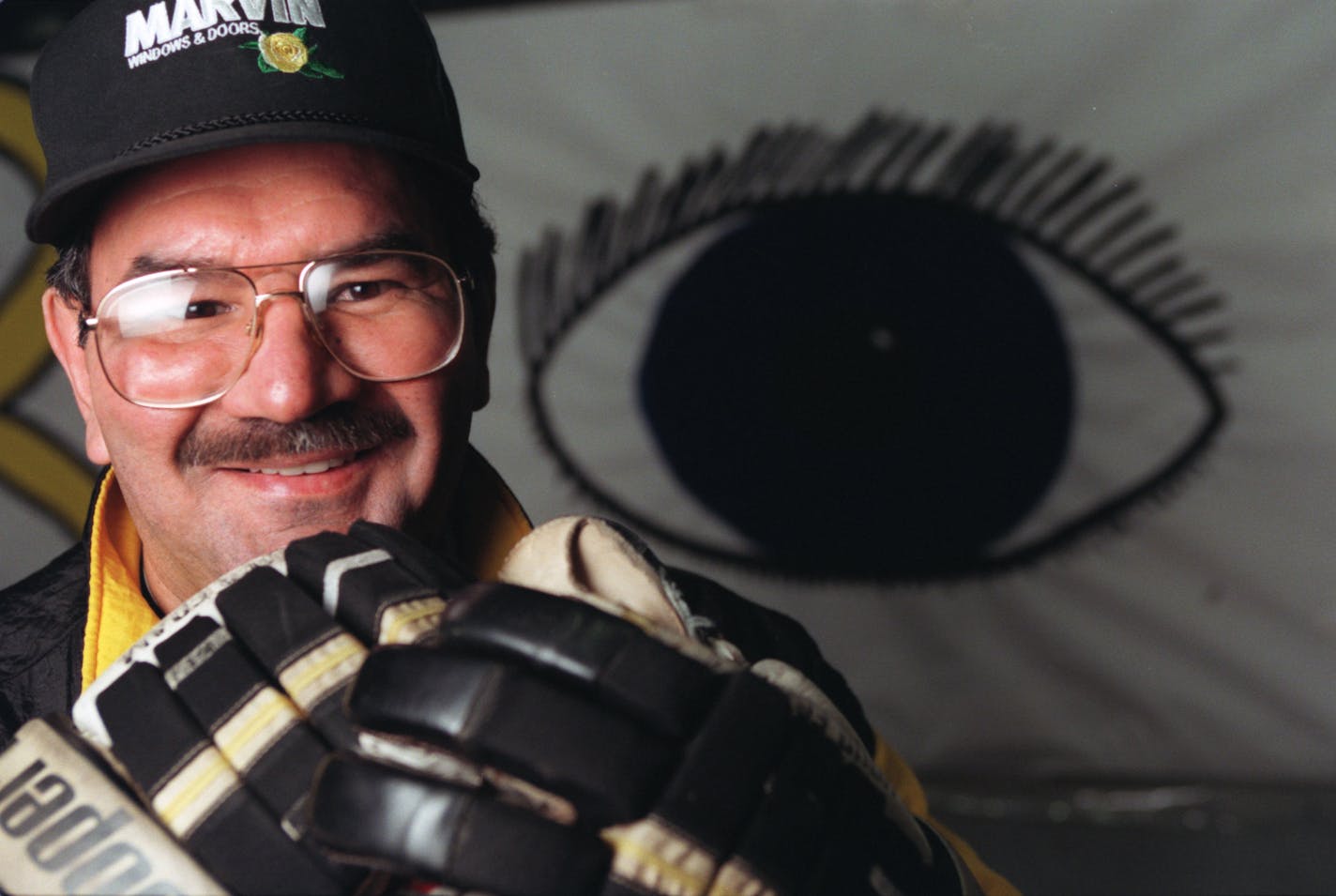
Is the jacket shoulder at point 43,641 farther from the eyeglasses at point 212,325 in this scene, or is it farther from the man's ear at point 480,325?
the man's ear at point 480,325

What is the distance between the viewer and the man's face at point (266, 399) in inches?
30.2

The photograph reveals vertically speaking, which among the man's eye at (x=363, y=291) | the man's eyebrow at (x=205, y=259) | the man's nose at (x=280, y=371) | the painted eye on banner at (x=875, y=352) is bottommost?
the painted eye on banner at (x=875, y=352)

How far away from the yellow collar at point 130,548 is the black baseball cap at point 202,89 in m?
0.24

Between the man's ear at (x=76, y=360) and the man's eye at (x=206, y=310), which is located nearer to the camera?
the man's eye at (x=206, y=310)

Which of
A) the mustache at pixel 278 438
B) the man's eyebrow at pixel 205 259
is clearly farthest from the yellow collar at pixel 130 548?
the man's eyebrow at pixel 205 259

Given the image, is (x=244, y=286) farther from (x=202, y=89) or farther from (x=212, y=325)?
(x=202, y=89)

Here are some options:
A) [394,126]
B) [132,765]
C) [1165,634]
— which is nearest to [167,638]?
[132,765]

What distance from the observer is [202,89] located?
77cm

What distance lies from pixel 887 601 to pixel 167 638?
4.56 feet

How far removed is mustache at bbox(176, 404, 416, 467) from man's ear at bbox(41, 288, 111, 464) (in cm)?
11

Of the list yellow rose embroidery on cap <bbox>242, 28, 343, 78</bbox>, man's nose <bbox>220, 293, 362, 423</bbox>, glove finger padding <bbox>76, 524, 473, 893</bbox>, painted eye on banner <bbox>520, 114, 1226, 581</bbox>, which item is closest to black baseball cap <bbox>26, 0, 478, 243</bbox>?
yellow rose embroidery on cap <bbox>242, 28, 343, 78</bbox>

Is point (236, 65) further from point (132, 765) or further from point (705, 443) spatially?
point (705, 443)

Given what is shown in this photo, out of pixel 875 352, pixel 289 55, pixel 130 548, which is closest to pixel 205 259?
pixel 289 55

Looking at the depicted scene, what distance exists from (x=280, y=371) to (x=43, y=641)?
0.30 m
